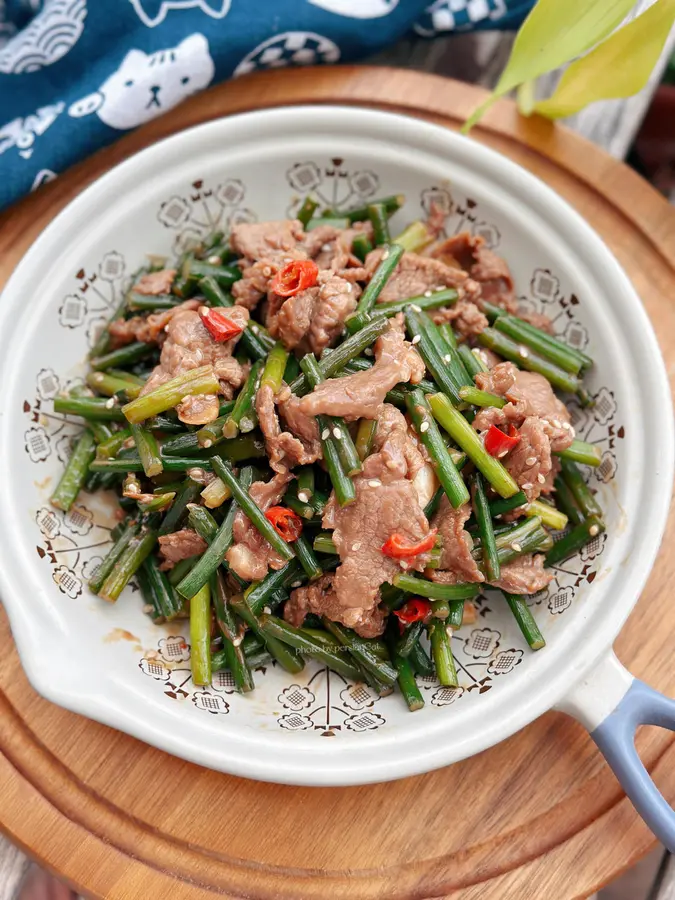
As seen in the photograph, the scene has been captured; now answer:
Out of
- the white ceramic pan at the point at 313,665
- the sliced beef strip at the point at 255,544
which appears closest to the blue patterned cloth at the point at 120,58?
the white ceramic pan at the point at 313,665

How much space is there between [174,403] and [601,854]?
241cm

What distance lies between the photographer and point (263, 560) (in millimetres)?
2973

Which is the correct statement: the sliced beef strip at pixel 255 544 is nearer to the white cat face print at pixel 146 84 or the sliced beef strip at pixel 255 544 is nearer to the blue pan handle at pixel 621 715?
the blue pan handle at pixel 621 715

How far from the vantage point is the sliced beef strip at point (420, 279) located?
3422 millimetres

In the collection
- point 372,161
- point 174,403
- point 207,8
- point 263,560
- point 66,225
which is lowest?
point 263,560

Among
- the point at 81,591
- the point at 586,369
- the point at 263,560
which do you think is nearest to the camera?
the point at 263,560

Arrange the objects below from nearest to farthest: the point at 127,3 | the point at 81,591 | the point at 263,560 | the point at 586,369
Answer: the point at 263,560 → the point at 81,591 → the point at 586,369 → the point at 127,3

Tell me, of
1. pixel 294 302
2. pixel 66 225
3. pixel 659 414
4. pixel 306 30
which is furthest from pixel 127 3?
pixel 659 414

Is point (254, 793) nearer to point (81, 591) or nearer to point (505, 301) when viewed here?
point (81, 591)

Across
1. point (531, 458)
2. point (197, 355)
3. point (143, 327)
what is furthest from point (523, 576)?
point (143, 327)

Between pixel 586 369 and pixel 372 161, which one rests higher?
pixel 372 161

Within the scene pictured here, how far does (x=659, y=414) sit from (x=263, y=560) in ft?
5.39

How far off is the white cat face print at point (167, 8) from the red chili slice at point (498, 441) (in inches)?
92.4

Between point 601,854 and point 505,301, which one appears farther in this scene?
point 505,301
